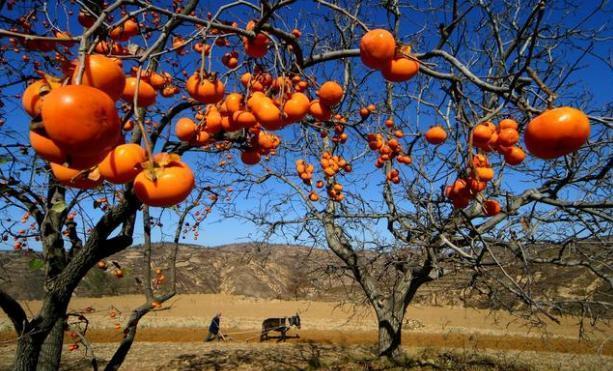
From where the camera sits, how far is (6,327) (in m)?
14.0

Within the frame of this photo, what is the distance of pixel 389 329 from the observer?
26.2ft

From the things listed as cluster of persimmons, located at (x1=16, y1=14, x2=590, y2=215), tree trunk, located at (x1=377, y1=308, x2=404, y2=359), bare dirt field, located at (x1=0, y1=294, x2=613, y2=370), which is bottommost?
bare dirt field, located at (x1=0, y1=294, x2=613, y2=370)

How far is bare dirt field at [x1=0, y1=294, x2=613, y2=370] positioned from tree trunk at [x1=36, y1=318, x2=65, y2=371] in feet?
1.64

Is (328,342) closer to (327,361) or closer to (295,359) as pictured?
(295,359)

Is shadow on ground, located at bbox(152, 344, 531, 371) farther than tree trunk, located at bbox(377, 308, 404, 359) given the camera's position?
Yes

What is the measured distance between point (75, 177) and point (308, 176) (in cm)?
335

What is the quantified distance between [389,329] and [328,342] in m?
6.33

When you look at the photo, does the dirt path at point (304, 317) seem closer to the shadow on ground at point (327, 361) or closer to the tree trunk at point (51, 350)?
the shadow on ground at point (327, 361)

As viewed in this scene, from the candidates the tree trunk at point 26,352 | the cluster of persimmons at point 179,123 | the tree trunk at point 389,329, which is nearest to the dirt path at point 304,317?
the tree trunk at point 389,329

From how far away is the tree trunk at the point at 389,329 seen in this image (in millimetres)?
7836

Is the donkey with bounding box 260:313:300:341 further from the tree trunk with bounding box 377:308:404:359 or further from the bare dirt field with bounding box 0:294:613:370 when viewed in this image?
the tree trunk with bounding box 377:308:404:359

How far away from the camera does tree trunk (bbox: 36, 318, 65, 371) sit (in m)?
3.79

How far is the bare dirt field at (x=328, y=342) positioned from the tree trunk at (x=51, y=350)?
0.50 m

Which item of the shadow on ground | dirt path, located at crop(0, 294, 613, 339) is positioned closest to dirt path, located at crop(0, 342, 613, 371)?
the shadow on ground
